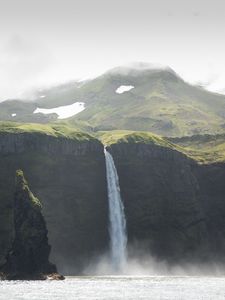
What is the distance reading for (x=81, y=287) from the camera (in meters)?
184

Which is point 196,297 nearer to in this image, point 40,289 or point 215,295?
point 215,295

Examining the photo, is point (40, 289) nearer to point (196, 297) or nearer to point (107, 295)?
point (107, 295)

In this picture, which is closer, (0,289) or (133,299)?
(133,299)

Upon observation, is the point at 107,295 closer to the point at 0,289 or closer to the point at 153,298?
the point at 153,298

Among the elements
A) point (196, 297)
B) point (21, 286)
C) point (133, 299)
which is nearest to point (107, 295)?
point (133, 299)

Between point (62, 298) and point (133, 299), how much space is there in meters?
14.4

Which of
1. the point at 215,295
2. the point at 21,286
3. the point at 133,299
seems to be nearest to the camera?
the point at 133,299

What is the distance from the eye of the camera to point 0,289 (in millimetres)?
169625

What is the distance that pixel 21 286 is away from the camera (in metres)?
179

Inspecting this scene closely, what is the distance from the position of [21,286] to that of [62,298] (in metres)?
33.1

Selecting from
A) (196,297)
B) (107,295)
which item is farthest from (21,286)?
(196,297)

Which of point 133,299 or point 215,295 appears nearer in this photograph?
point 133,299

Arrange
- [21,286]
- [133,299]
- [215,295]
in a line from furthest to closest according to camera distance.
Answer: [21,286] < [215,295] < [133,299]

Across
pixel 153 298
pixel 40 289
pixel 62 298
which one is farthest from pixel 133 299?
pixel 40 289
